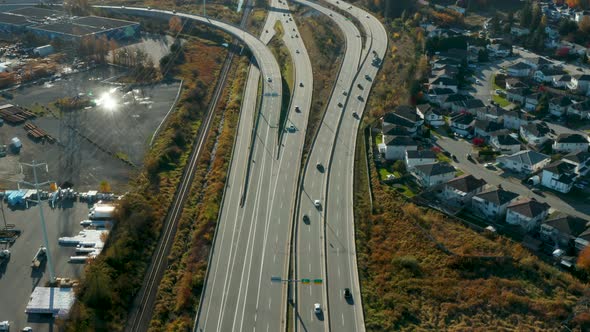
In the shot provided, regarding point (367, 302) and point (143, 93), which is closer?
point (367, 302)

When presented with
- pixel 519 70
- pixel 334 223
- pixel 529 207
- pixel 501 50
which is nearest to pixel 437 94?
pixel 519 70

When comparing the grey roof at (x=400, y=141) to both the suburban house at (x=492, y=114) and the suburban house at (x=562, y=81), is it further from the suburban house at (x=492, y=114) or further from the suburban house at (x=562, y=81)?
the suburban house at (x=562, y=81)

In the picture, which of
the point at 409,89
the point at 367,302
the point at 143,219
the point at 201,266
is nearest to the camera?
the point at 367,302

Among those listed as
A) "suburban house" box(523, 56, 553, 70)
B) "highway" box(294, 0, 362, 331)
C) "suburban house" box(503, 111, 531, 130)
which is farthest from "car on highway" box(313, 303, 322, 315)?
"suburban house" box(523, 56, 553, 70)

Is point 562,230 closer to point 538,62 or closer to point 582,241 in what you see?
point 582,241

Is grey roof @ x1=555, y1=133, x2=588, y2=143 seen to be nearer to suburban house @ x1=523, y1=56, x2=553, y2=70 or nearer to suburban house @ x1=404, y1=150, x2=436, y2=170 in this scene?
suburban house @ x1=404, y1=150, x2=436, y2=170

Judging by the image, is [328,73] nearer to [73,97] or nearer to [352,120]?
[352,120]

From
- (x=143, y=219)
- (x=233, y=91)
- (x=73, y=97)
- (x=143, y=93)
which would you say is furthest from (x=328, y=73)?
(x=143, y=219)
